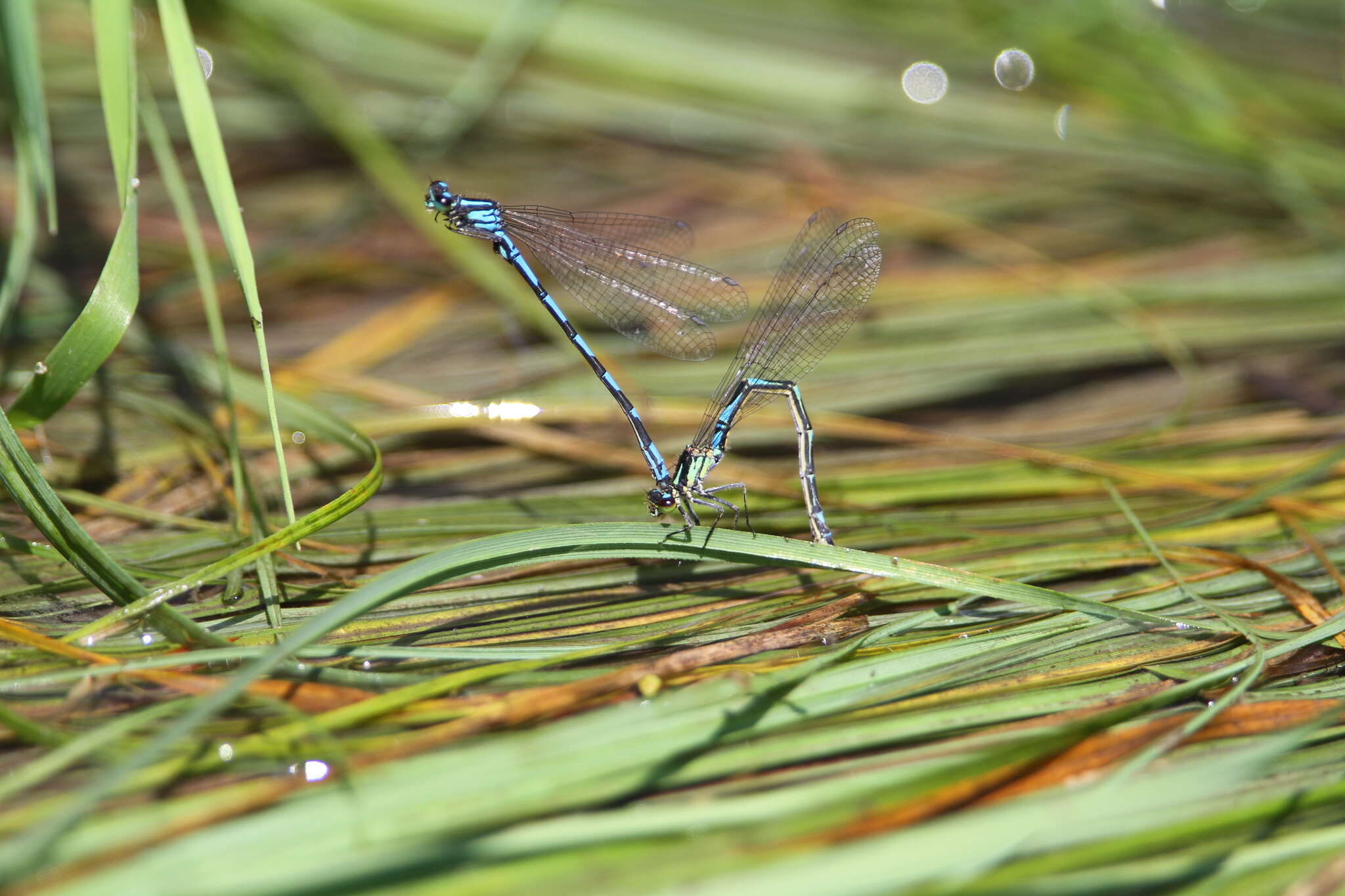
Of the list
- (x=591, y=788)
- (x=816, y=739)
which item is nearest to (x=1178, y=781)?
(x=816, y=739)

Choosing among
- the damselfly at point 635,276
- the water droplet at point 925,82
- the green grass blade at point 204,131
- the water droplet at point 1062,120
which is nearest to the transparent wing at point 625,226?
the damselfly at point 635,276

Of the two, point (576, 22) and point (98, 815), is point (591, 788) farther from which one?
point (576, 22)

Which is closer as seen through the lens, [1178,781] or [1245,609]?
[1178,781]

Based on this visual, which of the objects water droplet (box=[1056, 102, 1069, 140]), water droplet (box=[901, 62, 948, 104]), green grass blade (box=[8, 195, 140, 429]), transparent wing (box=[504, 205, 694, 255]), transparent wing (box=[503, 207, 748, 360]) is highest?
water droplet (box=[901, 62, 948, 104])

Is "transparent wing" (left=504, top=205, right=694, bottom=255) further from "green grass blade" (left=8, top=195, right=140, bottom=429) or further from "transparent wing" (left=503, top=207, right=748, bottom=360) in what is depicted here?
"green grass blade" (left=8, top=195, right=140, bottom=429)

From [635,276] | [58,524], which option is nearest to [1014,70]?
[635,276]

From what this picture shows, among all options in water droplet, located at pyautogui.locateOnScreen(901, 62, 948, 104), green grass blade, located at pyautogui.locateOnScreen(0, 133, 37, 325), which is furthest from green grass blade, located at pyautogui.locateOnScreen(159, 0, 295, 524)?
water droplet, located at pyautogui.locateOnScreen(901, 62, 948, 104)
